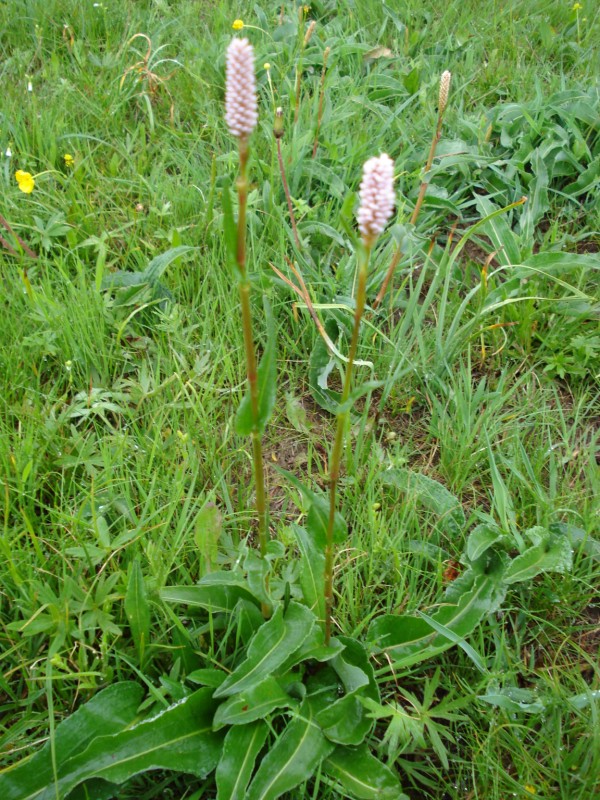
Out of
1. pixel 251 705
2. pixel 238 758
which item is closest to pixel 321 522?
pixel 251 705

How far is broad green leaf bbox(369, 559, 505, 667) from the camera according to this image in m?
1.65

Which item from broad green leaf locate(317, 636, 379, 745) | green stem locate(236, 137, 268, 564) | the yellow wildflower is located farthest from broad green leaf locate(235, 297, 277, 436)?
the yellow wildflower

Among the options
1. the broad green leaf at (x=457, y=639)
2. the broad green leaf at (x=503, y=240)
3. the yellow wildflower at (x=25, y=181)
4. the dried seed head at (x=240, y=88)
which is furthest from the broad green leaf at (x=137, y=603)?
the broad green leaf at (x=503, y=240)

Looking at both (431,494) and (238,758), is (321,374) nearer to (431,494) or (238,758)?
(431,494)

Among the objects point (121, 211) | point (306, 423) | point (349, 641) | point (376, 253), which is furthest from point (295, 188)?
point (349, 641)

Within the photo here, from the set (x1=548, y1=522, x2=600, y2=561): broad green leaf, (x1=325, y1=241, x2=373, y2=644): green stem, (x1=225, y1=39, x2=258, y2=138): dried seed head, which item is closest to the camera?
(x1=225, y1=39, x2=258, y2=138): dried seed head

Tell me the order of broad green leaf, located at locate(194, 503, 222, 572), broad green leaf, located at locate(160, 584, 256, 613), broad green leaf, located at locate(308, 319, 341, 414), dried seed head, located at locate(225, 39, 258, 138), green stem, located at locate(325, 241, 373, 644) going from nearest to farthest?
dried seed head, located at locate(225, 39, 258, 138)
green stem, located at locate(325, 241, 373, 644)
broad green leaf, located at locate(160, 584, 256, 613)
broad green leaf, located at locate(194, 503, 222, 572)
broad green leaf, located at locate(308, 319, 341, 414)

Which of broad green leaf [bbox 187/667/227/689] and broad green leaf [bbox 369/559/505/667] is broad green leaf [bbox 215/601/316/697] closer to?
broad green leaf [bbox 187/667/227/689]

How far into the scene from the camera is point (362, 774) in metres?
1.49

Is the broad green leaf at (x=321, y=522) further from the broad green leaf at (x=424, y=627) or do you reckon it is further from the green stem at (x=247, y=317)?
the broad green leaf at (x=424, y=627)

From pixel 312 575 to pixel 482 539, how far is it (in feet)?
1.57

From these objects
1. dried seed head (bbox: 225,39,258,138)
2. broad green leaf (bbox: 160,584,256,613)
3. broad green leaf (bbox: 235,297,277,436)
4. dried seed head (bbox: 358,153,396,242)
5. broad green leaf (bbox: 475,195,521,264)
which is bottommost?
broad green leaf (bbox: 160,584,256,613)

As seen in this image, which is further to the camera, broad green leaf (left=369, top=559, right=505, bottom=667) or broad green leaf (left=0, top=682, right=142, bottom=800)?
broad green leaf (left=369, top=559, right=505, bottom=667)

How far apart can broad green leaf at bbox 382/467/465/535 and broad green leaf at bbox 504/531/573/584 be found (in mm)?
205
